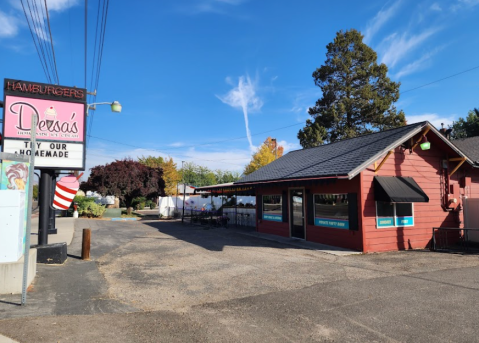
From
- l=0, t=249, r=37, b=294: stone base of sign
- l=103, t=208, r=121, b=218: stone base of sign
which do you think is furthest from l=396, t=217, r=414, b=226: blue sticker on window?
l=103, t=208, r=121, b=218: stone base of sign

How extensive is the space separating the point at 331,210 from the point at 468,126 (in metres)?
32.1

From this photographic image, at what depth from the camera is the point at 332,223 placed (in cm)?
1229

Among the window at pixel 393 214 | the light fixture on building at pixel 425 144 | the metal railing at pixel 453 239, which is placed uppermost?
the light fixture on building at pixel 425 144

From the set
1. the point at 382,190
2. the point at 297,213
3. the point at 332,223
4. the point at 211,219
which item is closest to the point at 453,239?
the point at 382,190

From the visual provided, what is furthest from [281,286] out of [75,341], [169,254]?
[169,254]

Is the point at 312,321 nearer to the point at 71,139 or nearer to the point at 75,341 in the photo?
the point at 75,341

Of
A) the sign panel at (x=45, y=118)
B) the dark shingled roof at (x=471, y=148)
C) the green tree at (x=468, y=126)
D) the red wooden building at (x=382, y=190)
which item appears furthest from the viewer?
the green tree at (x=468, y=126)

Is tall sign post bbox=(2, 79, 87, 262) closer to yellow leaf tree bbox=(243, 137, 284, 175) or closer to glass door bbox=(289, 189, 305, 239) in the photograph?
glass door bbox=(289, 189, 305, 239)

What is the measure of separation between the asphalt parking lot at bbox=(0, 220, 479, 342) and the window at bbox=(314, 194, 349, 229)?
1836 mm

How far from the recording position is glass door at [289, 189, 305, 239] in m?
14.0

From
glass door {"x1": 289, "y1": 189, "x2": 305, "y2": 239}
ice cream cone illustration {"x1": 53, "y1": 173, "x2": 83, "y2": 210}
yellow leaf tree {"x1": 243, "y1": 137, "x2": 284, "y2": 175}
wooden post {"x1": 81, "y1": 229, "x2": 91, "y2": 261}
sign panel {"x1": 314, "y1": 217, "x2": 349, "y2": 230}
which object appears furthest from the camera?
yellow leaf tree {"x1": 243, "y1": 137, "x2": 284, "y2": 175}

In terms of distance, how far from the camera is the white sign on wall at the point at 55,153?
27.7ft

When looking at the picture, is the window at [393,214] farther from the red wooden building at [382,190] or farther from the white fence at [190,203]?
the white fence at [190,203]

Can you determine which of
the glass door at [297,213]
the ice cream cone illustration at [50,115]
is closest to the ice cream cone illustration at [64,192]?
the ice cream cone illustration at [50,115]
